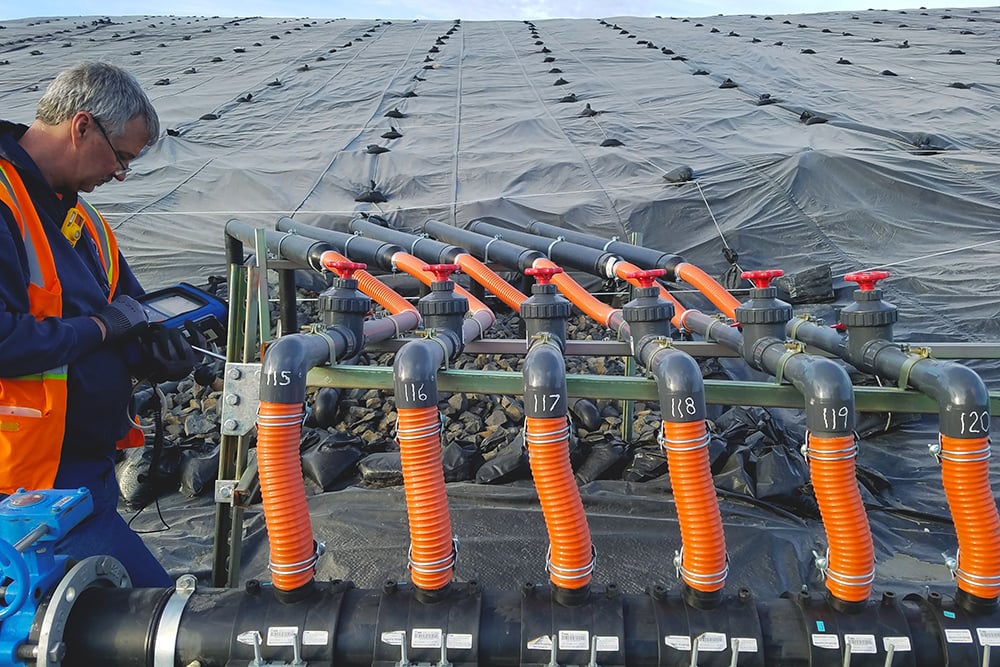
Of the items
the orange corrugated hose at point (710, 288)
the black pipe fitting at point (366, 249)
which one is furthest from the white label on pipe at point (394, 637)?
the black pipe fitting at point (366, 249)

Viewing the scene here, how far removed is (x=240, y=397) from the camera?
2320 millimetres

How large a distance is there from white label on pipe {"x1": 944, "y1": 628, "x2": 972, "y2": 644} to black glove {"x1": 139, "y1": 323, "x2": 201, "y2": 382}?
7.48 feet

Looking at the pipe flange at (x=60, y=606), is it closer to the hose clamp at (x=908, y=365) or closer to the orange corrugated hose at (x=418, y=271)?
the orange corrugated hose at (x=418, y=271)

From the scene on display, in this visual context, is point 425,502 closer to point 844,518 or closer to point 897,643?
point 844,518

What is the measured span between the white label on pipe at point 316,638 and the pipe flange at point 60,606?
0.56 meters

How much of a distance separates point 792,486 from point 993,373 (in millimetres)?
1746

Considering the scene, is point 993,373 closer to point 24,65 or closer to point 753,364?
point 753,364

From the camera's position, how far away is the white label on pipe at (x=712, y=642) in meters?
1.61

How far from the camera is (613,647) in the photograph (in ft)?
5.31

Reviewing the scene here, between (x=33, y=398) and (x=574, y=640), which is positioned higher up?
(x=33, y=398)

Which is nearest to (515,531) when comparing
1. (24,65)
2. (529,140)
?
(529,140)

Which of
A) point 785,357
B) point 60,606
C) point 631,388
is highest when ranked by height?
point 785,357

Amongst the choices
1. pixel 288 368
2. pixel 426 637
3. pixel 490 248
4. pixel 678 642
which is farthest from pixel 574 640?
pixel 490 248

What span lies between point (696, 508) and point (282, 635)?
109cm
